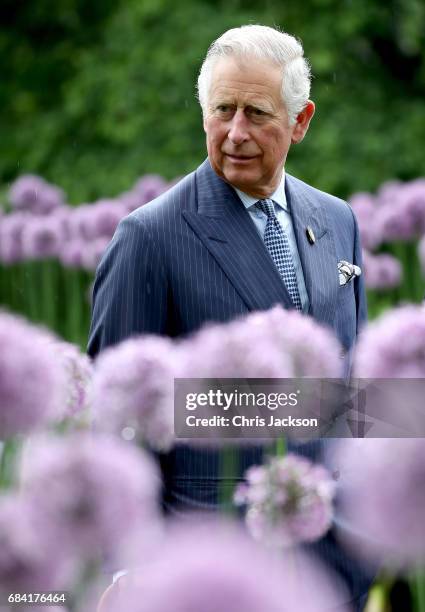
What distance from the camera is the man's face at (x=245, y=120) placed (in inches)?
67.2

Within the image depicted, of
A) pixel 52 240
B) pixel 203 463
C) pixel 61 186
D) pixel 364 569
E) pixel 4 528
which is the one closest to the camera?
pixel 4 528

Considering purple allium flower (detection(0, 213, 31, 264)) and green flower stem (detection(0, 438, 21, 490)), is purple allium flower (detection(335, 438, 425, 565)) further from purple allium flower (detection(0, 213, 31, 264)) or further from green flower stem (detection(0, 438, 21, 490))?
purple allium flower (detection(0, 213, 31, 264))

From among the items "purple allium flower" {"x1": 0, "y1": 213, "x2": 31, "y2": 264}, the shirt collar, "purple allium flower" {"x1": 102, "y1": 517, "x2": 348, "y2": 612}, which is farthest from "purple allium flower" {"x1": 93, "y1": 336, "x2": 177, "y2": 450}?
"purple allium flower" {"x1": 0, "y1": 213, "x2": 31, "y2": 264}

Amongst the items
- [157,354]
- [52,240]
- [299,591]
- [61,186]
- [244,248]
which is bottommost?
[299,591]

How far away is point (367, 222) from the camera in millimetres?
3945

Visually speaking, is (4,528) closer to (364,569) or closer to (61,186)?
(364,569)

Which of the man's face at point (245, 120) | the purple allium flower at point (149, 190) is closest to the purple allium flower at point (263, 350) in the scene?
the man's face at point (245, 120)

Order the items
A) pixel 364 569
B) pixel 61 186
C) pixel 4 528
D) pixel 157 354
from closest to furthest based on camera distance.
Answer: pixel 4 528
pixel 157 354
pixel 364 569
pixel 61 186

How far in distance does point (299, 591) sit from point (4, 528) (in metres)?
0.17

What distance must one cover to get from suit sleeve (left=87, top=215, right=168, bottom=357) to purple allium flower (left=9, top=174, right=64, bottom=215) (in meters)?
2.60

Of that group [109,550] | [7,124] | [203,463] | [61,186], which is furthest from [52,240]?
[109,550]

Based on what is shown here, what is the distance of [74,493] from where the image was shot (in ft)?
1.80

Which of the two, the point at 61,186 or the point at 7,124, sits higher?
the point at 7,124

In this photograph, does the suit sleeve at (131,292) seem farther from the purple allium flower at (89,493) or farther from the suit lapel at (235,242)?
the purple allium flower at (89,493)
